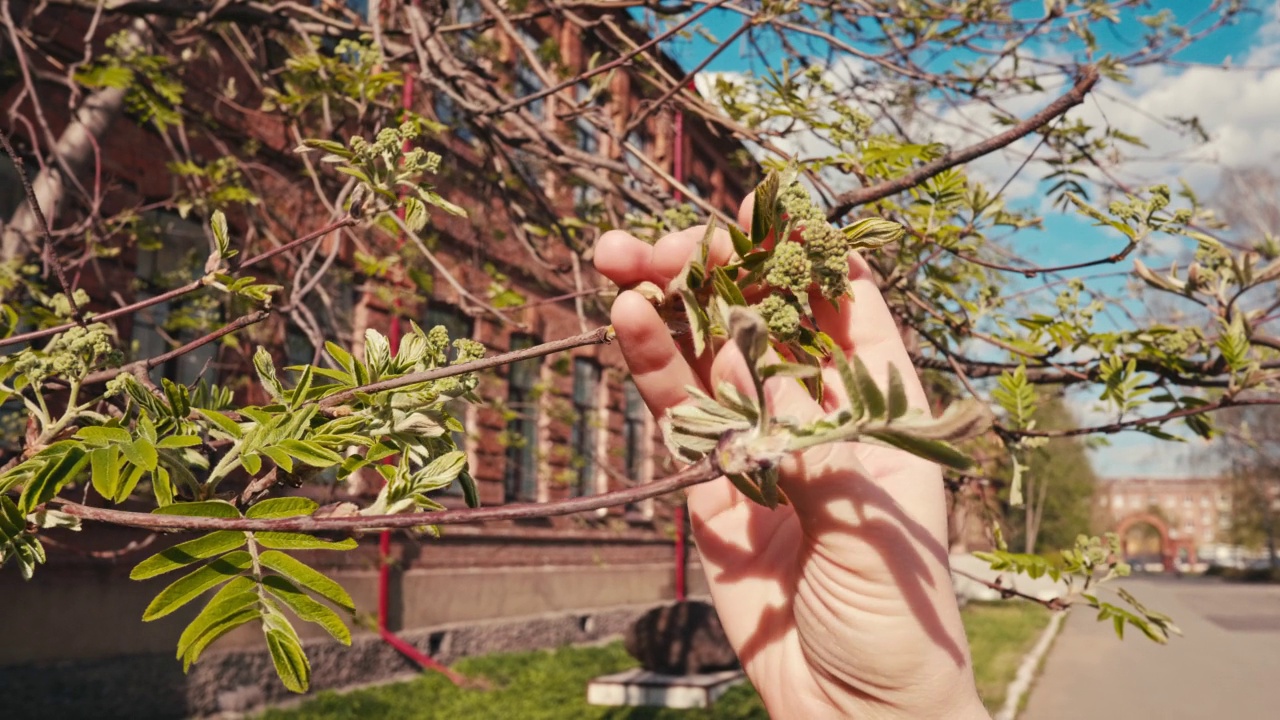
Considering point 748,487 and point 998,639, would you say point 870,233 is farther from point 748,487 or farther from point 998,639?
point 998,639

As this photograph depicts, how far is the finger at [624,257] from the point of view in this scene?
A: 1259 millimetres

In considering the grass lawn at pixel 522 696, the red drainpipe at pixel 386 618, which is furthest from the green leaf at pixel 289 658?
the red drainpipe at pixel 386 618

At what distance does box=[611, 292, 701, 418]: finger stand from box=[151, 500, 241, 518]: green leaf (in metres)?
0.50

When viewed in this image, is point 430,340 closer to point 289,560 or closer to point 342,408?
point 342,408

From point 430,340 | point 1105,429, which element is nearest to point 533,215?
point 1105,429

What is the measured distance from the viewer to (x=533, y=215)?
15.9 feet

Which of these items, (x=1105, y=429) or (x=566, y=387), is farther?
(x=566, y=387)

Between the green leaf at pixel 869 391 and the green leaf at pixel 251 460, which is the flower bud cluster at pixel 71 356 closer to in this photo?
the green leaf at pixel 251 460

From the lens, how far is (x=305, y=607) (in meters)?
1.05

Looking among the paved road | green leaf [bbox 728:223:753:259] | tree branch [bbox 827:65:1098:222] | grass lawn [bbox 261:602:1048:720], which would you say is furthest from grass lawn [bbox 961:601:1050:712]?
green leaf [bbox 728:223:753:259]

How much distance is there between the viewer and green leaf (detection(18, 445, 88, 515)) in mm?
1145

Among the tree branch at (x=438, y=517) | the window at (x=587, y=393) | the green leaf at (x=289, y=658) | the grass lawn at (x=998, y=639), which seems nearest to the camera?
the tree branch at (x=438, y=517)

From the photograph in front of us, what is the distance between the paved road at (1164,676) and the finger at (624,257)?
10182 millimetres

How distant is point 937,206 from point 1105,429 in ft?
2.89
